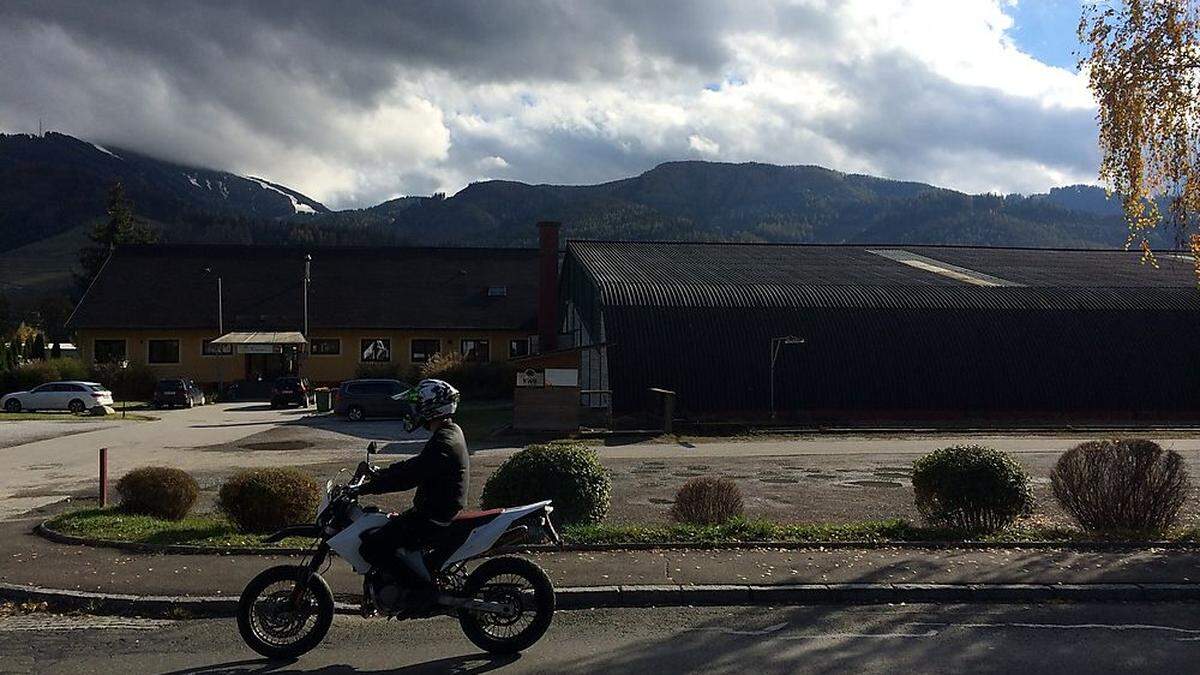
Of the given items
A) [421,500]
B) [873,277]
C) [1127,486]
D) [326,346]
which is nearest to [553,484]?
[421,500]

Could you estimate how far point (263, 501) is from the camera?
12.9 meters

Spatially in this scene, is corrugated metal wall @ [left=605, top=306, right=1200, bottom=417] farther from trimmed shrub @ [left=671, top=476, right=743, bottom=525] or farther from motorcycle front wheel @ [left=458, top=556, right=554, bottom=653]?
motorcycle front wheel @ [left=458, top=556, right=554, bottom=653]

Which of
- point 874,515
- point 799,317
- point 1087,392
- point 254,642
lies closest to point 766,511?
point 874,515

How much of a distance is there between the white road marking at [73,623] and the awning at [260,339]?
47479mm

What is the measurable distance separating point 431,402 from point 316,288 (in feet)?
194

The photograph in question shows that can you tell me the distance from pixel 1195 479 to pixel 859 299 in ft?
75.2

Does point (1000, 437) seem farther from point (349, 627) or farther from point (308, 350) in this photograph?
point (308, 350)

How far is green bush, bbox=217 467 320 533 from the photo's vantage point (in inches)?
508

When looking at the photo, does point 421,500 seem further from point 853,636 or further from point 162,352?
point 162,352

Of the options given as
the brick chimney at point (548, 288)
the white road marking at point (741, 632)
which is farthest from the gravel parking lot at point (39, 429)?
the white road marking at point (741, 632)

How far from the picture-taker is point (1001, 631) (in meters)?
8.78

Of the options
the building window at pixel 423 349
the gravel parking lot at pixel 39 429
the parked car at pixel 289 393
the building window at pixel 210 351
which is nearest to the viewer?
the gravel parking lot at pixel 39 429

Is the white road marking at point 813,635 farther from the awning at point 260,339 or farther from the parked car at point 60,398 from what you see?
the awning at point 260,339

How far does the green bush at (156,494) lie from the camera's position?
14438mm
